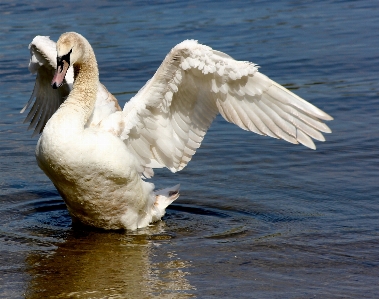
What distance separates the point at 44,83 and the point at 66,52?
2.07m

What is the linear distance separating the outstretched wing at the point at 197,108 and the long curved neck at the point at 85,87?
262 millimetres

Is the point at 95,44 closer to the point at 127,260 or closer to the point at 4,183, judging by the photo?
the point at 4,183

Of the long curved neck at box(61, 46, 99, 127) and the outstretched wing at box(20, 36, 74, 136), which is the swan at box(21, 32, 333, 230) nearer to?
the long curved neck at box(61, 46, 99, 127)

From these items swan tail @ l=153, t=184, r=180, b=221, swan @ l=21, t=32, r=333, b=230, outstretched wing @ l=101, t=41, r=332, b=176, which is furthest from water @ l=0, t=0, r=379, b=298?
outstretched wing @ l=101, t=41, r=332, b=176

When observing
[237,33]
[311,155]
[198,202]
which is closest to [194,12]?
[237,33]

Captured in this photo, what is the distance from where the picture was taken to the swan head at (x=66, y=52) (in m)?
6.83

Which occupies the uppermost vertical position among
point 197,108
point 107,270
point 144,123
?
point 197,108

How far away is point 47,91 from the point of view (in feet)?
29.5

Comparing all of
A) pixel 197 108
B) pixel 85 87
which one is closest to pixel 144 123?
pixel 197 108

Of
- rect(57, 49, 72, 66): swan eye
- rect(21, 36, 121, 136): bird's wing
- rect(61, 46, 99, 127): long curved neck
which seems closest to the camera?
rect(57, 49, 72, 66): swan eye

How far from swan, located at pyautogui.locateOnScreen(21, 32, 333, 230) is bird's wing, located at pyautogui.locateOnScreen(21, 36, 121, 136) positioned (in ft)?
0.10

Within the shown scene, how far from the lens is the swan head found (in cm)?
683

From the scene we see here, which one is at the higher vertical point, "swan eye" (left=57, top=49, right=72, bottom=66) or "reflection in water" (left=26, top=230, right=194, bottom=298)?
"swan eye" (left=57, top=49, right=72, bottom=66)

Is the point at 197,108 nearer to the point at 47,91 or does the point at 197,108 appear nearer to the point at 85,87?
the point at 85,87
